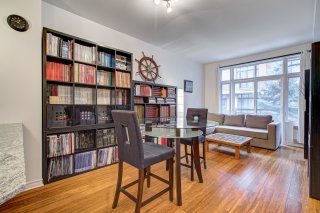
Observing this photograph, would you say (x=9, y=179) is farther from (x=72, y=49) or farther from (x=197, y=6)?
(x=197, y=6)

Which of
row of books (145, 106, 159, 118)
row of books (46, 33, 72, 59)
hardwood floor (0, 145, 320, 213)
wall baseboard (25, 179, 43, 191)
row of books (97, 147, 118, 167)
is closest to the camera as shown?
hardwood floor (0, 145, 320, 213)

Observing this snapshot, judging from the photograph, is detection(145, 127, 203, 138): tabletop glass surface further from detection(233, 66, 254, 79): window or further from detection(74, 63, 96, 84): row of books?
detection(233, 66, 254, 79): window

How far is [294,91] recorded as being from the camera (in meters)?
3.88

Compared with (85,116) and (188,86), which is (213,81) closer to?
(188,86)

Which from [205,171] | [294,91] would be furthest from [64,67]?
[294,91]

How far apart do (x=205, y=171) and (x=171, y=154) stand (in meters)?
1.13

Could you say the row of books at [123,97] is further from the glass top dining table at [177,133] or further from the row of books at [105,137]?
the glass top dining table at [177,133]

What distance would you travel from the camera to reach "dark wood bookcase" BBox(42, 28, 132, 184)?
2.06m

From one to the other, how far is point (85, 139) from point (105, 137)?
0.32 m

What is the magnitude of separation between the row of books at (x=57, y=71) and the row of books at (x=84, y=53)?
0.67ft

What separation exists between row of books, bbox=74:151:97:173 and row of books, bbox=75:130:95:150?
4.7 inches

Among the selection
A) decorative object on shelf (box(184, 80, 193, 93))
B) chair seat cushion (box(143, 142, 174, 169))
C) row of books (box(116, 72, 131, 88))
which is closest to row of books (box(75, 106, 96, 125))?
row of books (box(116, 72, 131, 88))

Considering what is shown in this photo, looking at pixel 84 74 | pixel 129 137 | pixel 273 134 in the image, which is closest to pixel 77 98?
pixel 84 74

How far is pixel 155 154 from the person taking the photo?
1.50m
